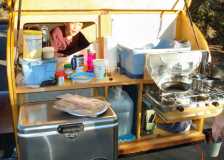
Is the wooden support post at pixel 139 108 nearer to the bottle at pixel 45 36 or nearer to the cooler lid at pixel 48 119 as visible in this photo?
the cooler lid at pixel 48 119

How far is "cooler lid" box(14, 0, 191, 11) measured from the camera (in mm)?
1688

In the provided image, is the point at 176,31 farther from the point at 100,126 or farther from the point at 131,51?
the point at 100,126

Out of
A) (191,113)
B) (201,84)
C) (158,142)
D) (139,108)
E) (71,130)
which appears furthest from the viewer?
(158,142)

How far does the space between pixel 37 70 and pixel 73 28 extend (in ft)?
1.59

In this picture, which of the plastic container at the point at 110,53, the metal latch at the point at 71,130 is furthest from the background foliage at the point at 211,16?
the metal latch at the point at 71,130

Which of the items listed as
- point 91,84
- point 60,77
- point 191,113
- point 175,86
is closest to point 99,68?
point 91,84

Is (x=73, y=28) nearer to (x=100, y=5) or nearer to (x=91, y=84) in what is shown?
(x=100, y=5)

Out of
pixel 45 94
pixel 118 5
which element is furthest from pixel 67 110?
pixel 118 5

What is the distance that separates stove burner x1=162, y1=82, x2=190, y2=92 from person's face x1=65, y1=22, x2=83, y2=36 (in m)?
0.71

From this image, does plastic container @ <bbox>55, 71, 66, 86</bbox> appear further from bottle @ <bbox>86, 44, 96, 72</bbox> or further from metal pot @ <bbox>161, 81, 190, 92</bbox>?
metal pot @ <bbox>161, 81, 190, 92</bbox>

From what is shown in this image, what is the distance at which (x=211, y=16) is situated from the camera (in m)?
4.20

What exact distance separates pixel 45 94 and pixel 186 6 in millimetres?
1155

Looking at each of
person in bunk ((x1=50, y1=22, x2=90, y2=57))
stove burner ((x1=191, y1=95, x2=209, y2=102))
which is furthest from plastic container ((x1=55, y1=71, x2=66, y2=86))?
stove burner ((x1=191, y1=95, x2=209, y2=102))

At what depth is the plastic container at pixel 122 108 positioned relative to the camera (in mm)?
1831
